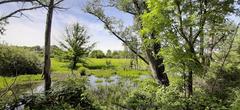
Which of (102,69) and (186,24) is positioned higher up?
(186,24)

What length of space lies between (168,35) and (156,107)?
271 cm

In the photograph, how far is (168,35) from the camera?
11.3 meters

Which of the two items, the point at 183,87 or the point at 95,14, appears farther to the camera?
the point at 95,14

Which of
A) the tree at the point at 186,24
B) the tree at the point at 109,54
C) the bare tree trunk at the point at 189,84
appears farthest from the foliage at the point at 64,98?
the tree at the point at 109,54

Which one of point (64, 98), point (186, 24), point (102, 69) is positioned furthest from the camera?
point (102, 69)

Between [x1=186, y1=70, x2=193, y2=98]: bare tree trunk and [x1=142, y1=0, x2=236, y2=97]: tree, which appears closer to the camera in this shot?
[x1=142, y1=0, x2=236, y2=97]: tree

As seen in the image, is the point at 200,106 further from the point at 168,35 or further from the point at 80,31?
the point at 80,31

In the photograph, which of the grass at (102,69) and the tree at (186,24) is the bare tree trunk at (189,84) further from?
the grass at (102,69)

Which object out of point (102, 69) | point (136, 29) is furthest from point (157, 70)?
point (102, 69)

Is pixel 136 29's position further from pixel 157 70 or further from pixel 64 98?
pixel 64 98

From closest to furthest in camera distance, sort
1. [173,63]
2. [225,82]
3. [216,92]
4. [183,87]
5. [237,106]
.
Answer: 1. [237,106]
2. [173,63]
3. [183,87]
4. [216,92]
5. [225,82]

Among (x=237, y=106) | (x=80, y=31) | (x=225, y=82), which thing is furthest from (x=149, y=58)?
(x=80, y=31)

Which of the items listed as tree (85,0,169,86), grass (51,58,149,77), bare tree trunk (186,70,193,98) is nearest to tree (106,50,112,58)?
grass (51,58,149,77)

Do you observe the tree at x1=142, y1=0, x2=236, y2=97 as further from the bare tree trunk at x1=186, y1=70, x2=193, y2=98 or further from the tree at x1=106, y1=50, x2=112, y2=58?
the tree at x1=106, y1=50, x2=112, y2=58
